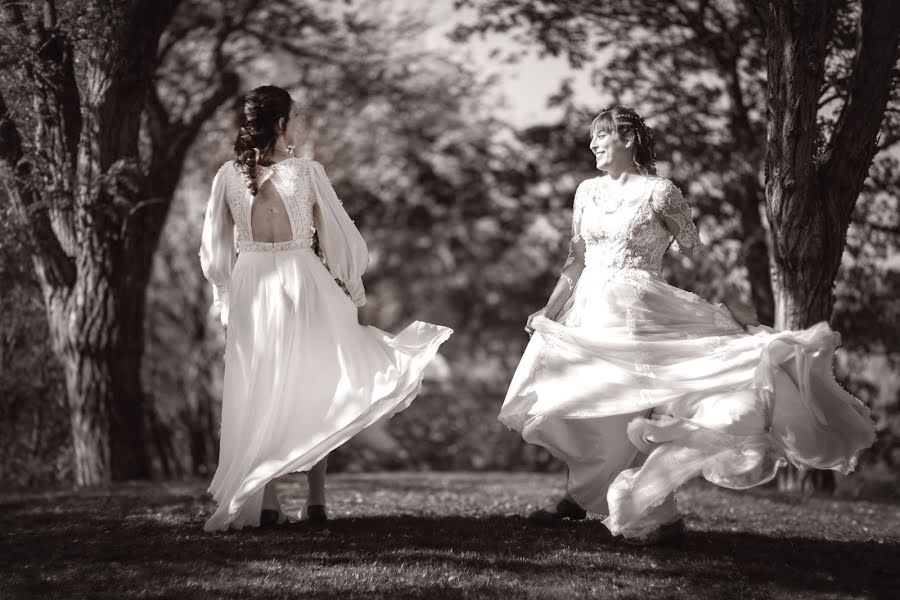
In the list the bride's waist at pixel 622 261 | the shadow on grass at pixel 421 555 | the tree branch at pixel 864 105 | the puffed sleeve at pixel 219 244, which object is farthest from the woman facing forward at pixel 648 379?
the tree branch at pixel 864 105

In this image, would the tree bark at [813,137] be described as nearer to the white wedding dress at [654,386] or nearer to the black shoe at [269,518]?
the white wedding dress at [654,386]

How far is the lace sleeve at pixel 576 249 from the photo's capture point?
5.66 m

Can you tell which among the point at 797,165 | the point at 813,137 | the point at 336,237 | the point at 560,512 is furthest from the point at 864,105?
the point at 336,237

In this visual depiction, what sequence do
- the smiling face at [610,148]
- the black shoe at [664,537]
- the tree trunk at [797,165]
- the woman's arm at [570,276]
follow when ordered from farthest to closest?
the tree trunk at [797,165] < the woman's arm at [570,276] < the smiling face at [610,148] < the black shoe at [664,537]

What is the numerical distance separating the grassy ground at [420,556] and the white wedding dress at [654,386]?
1.39ft

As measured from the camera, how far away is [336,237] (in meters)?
5.70

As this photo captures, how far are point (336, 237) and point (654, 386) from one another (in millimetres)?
2045

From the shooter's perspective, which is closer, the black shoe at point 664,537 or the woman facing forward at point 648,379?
the woman facing forward at point 648,379

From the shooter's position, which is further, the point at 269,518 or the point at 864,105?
the point at 864,105

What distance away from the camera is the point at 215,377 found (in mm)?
15242

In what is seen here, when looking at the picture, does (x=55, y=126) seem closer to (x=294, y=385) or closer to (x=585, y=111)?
(x=294, y=385)

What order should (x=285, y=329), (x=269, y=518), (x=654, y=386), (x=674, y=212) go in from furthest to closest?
(x=269, y=518) < (x=285, y=329) < (x=674, y=212) < (x=654, y=386)

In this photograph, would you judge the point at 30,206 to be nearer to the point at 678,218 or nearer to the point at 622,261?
the point at 622,261

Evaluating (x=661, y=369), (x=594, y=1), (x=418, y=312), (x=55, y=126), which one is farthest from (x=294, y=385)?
(x=418, y=312)
